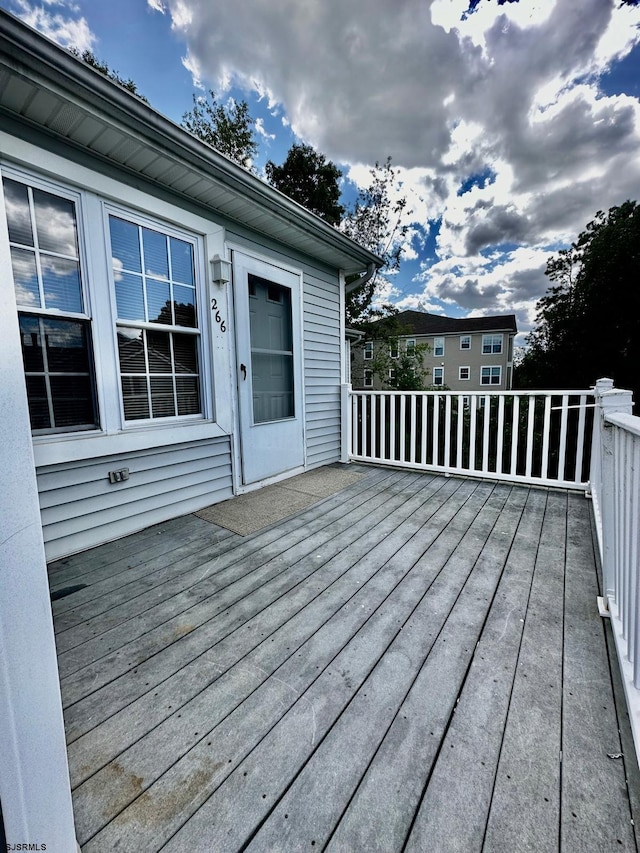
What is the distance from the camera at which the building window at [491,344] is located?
21634 millimetres

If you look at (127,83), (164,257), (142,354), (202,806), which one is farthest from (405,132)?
(202,806)

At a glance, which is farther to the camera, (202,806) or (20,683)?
(202,806)

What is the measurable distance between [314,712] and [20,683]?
899mm

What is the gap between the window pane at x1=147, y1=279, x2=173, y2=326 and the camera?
267 cm

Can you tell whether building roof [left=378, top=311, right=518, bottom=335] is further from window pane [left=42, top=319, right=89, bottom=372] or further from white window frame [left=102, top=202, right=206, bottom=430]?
window pane [left=42, top=319, right=89, bottom=372]

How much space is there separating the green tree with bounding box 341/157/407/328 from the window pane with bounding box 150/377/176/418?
10071 millimetres

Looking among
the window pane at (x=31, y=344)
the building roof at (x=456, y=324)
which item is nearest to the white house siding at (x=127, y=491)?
the window pane at (x=31, y=344)

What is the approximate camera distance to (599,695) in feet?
4.00

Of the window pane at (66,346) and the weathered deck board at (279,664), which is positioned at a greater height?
the window pane at (66,346)

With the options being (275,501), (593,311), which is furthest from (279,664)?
(593,311)

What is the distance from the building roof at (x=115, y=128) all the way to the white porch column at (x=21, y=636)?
77.8 inches

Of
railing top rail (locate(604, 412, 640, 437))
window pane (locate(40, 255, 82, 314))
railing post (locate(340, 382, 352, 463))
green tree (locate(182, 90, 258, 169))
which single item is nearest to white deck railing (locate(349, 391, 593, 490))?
railing post (locate(340, 382, 352, 463))

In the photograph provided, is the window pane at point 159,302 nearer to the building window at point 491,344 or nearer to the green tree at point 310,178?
the green tree at point 310,178

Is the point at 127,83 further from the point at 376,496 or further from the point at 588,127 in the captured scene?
the point at 376,496
